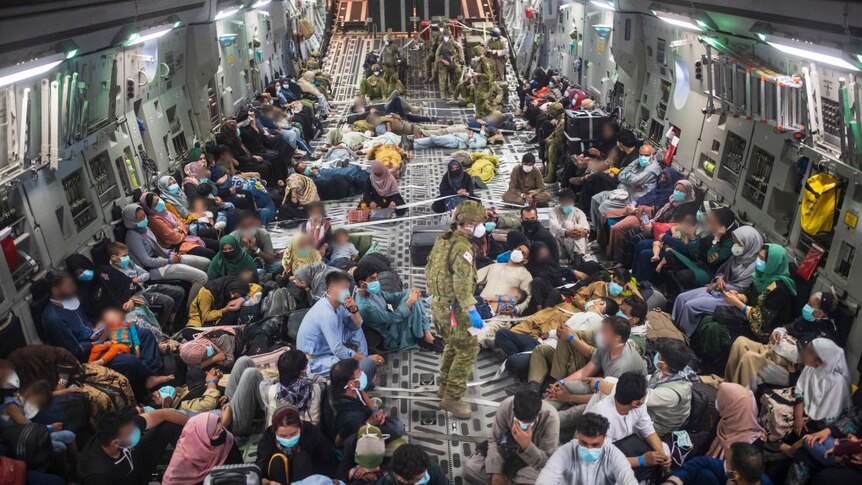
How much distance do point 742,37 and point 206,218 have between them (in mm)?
6486

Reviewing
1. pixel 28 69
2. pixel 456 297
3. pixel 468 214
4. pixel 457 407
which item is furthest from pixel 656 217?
pixel 28 69

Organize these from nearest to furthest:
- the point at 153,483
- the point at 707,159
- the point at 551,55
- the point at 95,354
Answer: the point at 153,483 < the point at 95,354 < the point at 707,159 < the point at 551,55

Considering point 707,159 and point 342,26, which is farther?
point 342,26

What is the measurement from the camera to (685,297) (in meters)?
6.49

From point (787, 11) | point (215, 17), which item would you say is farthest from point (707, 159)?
point (215, 17)

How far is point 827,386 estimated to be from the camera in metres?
4.61

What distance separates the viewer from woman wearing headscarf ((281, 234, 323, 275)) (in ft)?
23.2

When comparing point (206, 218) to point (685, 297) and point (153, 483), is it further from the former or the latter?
point (685, 297)

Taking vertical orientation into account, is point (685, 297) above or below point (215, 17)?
below

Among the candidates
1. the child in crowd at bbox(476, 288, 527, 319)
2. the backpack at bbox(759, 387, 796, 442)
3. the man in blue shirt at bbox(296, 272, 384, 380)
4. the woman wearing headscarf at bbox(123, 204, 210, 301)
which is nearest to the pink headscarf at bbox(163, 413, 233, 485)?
the man in blue shirt at bbox(296, 272, 384, 380)

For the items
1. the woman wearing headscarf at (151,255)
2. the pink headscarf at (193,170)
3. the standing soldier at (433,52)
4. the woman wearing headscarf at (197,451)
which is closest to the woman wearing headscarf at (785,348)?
the woman wearing headscarf at (197,451)

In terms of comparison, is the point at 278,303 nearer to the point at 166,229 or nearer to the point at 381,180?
the point at 166,229

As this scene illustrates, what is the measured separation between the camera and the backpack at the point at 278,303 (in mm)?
6520

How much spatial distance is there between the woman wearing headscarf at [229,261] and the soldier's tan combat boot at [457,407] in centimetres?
276
